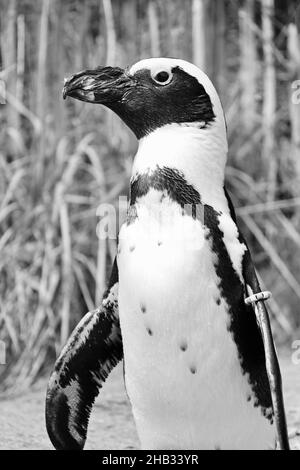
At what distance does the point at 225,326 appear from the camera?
1.26 metres

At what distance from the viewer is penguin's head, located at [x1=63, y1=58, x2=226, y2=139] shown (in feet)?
4.28

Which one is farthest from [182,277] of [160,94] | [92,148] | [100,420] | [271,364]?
[92,148]

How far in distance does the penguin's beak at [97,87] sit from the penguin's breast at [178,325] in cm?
19

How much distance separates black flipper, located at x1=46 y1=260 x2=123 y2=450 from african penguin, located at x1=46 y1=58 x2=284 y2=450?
0.24ft

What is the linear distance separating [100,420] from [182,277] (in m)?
0.95

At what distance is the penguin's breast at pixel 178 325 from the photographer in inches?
48.6

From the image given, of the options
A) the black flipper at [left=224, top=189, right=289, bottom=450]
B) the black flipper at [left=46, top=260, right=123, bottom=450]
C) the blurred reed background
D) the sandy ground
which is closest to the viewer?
the black flipper at [left=224, top=189, right=289, bottom=450]

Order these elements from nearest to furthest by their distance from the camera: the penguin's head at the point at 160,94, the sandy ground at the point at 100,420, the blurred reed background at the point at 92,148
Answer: the penguin's head at the point at 160,94 < the sandy ground at the point at 100,420 < the blurred reed background at the point at 92,148

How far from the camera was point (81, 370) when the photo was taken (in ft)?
4.69

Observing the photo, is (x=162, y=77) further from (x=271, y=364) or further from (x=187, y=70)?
(x=271, y=364)

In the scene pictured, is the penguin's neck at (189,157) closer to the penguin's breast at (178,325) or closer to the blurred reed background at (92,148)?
the penguin's breast at (178,325)

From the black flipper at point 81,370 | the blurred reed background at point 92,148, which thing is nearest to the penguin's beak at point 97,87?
the black flipper at point 81,370

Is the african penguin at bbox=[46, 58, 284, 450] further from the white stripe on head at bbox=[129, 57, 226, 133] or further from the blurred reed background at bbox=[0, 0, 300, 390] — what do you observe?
the blurred reed background at bbox=[0, 0, 300, 390]

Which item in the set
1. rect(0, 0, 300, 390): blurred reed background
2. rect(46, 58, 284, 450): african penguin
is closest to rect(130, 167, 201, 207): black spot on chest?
rect(46, 58, 284, 450): african penguin
